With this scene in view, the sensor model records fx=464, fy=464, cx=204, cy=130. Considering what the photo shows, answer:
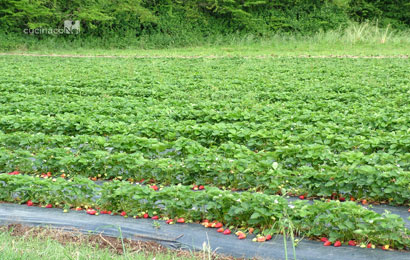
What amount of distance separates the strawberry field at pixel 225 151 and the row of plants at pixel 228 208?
0.5 inches

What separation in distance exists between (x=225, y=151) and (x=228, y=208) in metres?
1.77

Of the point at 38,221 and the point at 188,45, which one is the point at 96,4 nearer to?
the point at 188,45

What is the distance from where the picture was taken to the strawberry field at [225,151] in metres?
4.30

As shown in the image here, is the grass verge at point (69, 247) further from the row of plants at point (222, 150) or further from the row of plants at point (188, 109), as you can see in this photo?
the row of plants at point (188, 109)

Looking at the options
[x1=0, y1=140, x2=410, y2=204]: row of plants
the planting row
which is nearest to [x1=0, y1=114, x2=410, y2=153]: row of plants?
[x1=0, y1=140, x2=410, y2=204]: row of plants

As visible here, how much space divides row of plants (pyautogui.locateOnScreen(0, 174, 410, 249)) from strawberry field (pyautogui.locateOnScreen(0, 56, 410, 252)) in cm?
1

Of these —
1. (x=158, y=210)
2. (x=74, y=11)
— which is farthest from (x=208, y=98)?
(x=74, y=11)

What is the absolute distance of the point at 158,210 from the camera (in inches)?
184

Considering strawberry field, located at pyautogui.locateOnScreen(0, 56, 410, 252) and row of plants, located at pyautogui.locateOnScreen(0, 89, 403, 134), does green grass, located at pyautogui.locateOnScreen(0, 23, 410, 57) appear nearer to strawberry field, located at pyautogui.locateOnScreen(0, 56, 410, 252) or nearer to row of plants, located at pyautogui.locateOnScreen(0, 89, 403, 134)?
strawberry field, located at pyautogui.locateOnScreen(0, 56, 410, 252)

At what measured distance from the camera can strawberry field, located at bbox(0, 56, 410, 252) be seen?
4.30 meters

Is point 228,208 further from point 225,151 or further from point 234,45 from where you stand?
point 234,45

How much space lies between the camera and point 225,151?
240 inches

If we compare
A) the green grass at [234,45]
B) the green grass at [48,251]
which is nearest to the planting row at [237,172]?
the green grass at [48,251]

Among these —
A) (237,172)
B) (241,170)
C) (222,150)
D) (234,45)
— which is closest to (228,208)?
(241,170)
